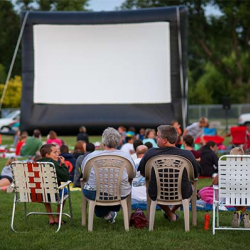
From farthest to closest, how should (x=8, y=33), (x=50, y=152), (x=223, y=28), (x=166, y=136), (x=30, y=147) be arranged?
(x=8, y=33)
(x=223, y=28)
(x=30, y=147)
(x=50, y=152)
(x=166, y=136)

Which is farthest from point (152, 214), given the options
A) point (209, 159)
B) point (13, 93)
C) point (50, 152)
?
A: point (13, 93)

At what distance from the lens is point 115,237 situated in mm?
5570

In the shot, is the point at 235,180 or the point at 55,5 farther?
the point at 55,5

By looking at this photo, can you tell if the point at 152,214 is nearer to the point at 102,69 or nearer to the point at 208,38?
the point at 102,69

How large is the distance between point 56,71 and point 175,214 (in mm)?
14152

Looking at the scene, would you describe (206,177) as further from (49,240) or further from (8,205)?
A: (49,240)

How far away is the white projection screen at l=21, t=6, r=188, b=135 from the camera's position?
1948 cm

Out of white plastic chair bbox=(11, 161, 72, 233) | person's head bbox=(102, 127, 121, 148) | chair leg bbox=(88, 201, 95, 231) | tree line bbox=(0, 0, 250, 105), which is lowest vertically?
chair leg bbox=(88, 201, 95, 231)

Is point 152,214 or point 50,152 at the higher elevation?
point 50,152

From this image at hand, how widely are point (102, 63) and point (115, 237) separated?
586 inches

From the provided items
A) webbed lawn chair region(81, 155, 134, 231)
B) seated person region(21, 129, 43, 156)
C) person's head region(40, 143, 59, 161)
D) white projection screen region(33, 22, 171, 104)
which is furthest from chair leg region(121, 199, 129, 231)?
white projection screen region(33, 22, 171, 104)

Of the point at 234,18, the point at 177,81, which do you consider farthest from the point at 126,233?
the point at 234,18

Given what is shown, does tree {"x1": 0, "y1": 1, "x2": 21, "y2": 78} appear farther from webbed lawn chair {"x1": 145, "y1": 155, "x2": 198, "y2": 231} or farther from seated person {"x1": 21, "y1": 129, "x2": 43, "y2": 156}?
webbed lawn chair {"x1": 145, "y1": 155, "x2": 198, "y2": 231}

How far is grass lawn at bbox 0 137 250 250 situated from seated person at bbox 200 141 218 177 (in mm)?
3746
